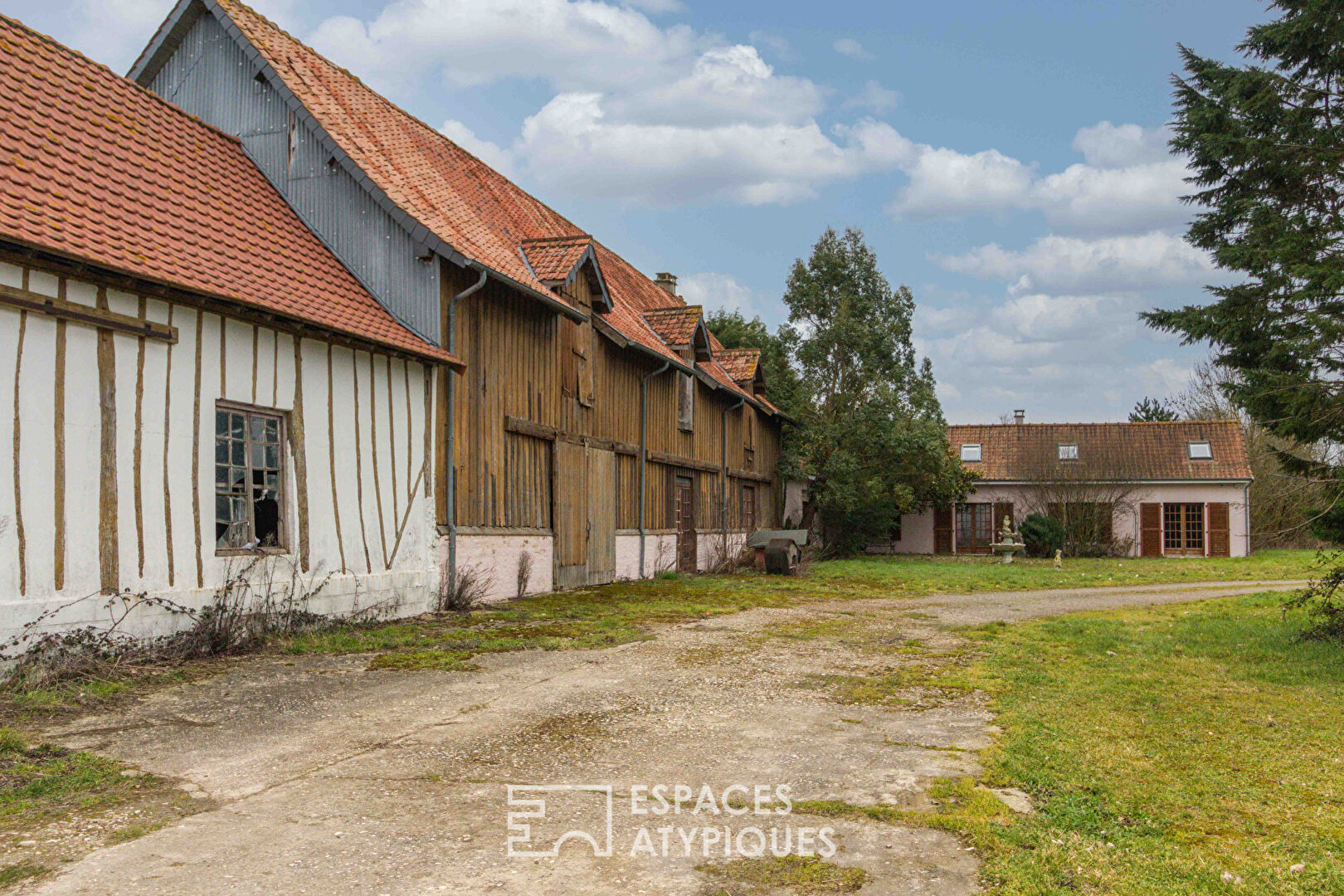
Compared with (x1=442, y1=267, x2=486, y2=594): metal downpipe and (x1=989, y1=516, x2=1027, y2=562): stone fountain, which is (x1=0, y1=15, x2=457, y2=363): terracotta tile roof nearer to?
(x1=442, y1=267, x2=486, y2=594): metal downpipe

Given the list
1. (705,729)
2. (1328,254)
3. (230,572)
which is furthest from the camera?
(1328,254)

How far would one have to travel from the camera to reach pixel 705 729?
6352 mm

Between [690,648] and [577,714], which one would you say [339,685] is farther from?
[690,648]

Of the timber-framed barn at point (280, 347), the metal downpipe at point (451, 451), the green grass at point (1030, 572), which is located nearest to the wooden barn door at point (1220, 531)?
the green grass at point (1030, 572)

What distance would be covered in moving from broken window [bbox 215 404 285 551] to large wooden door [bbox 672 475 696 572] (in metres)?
12.1

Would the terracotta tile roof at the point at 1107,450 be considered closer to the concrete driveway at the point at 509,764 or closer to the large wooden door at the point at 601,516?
the large wooden door at the point at 601,516

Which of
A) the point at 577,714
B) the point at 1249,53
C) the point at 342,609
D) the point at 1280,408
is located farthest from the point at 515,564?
A: the point at 1249,53

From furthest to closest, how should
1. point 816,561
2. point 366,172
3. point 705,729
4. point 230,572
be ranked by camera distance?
point 816,561 < point 366,172 < point 230,572 < point 705,729

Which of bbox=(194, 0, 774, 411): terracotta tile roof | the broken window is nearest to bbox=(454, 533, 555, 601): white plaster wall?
the broken window

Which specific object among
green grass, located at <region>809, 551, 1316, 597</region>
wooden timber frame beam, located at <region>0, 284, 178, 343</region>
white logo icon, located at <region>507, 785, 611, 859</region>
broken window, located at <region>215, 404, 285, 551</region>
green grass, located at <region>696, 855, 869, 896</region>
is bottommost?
green grass, located at <region>809, 551, 1316, 597</region>

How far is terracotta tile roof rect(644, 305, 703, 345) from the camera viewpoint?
2252 cm

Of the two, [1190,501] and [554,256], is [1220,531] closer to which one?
[1190,501]

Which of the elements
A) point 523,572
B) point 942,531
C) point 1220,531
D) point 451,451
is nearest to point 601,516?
point 523,572

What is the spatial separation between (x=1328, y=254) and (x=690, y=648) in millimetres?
7810
